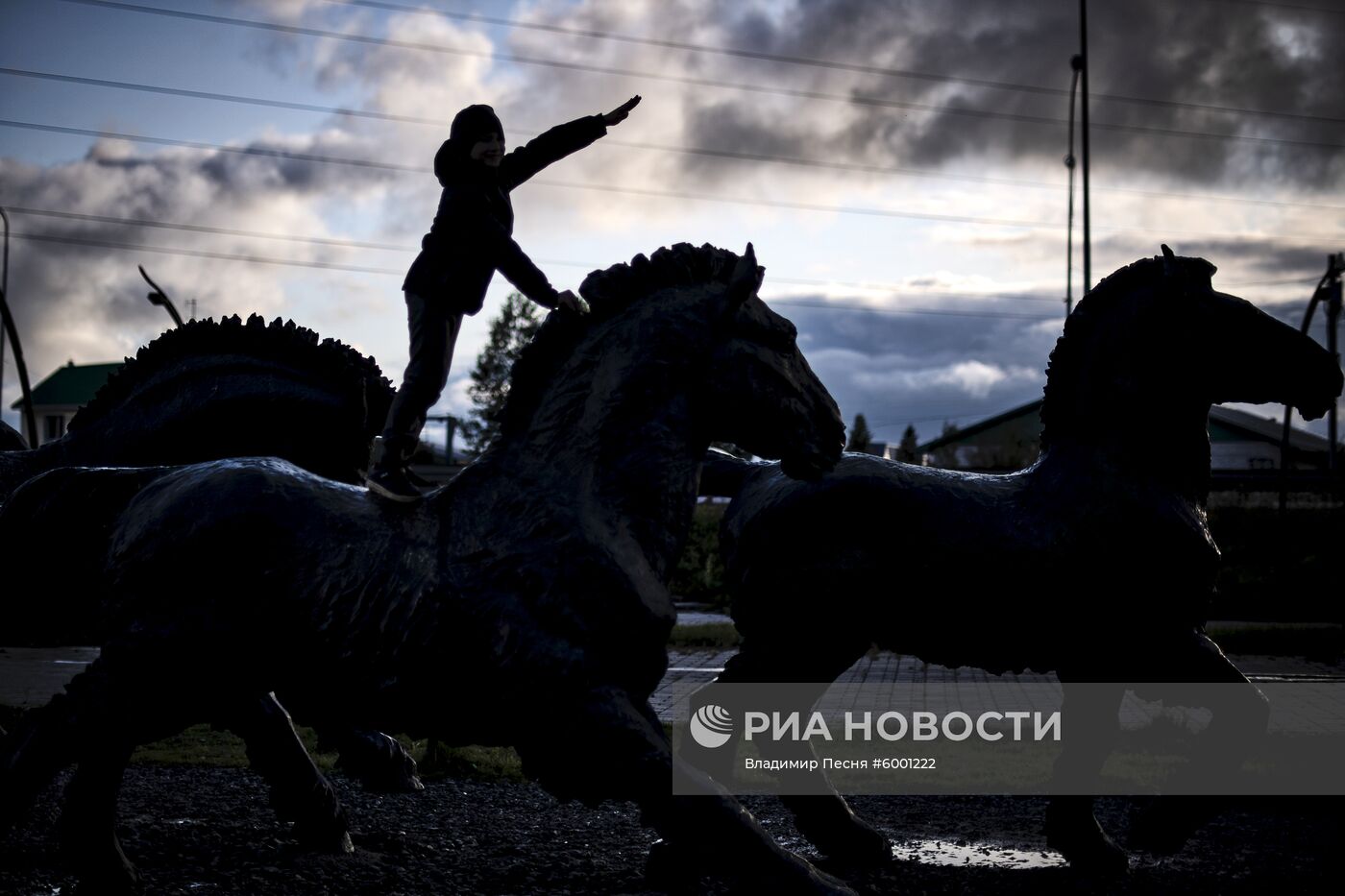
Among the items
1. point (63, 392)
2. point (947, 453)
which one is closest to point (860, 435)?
point (947, 453)

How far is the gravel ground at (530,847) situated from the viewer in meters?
4.73

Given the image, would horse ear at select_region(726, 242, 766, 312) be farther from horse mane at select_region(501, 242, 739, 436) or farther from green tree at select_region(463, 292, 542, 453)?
green tree at select_region(463, 292, 542, 453)

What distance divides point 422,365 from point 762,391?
4.37 feet

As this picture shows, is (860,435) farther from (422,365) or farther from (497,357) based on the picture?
(422,365)

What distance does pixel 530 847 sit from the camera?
5.47m

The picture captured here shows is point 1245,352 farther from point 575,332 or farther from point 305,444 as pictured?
point 305,444

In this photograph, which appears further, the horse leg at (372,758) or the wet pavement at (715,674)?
the wet pavement at (715,674)

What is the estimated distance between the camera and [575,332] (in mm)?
4000

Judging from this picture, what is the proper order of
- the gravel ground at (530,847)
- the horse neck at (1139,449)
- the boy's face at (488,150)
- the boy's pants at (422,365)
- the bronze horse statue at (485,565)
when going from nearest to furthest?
1. the bronze horse statue at (485,565)
2. the boy's pants at (422,365)
3. the boy's face at (488,150)
4. the gravel ground at (530,847)
5. the horse neck at (1139,449)

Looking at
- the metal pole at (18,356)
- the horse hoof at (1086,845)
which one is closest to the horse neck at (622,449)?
the horse hoof at (1086,845)

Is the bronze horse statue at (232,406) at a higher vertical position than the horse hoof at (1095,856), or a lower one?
higher

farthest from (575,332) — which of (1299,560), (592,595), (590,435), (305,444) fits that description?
(1299,560)

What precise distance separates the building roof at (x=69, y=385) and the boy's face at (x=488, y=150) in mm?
59489

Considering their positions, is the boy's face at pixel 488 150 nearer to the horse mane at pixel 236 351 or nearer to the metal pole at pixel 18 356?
the horse mane at pixel 236 351
